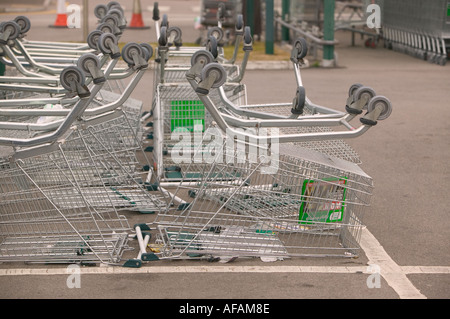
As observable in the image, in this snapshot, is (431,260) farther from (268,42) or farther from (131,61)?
(268,42)

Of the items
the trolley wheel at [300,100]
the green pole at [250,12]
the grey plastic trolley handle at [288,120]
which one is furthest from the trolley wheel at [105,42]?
the green pole at [250,12]

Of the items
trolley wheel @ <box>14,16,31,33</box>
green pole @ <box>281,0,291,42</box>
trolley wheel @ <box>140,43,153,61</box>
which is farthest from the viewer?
green pole @ <box>281,0,291,42</box>

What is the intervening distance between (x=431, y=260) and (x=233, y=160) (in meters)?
1.50

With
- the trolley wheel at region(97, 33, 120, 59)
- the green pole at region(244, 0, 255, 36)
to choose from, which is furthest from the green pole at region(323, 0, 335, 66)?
the trolley wheel at region(97, 33, 120, 59)

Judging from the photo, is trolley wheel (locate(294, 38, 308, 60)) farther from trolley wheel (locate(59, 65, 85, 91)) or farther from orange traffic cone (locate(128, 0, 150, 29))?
orange traffic cone (locate(128, 0, 150, 29))

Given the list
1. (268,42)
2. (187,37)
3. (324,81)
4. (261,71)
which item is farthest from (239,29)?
(187,37)

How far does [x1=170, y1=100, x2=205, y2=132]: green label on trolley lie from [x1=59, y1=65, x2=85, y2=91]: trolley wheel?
2.62 meters

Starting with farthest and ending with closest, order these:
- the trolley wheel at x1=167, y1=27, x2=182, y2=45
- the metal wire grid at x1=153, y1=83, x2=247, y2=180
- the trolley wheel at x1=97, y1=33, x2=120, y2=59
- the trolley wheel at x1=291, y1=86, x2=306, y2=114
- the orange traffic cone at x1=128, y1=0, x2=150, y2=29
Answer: the orange traffic cone at x1=128, y1=0, x2=150, y2=29 < the trolley wheel at x1=167, y1=27, x2=182, y2=45 < the metal wire grid at x1=153, y1=83, x2=247, y2=180 < the trolley wheel at x1=97, y1=33, x2=120, y2=59 < the trolley wheel at x1=291, y1=86, x2=306, y2=114

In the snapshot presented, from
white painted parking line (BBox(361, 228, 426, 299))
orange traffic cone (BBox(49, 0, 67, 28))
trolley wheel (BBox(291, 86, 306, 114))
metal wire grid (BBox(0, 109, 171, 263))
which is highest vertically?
trolley wheel (BBox(291, 86, 306, 114))

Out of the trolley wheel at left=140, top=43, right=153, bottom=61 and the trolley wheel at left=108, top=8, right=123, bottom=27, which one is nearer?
the trolley wheel at left=140, top=43, right=153, bottom=61

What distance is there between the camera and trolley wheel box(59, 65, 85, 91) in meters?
4.58

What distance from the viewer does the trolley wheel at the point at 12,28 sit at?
6812 mm

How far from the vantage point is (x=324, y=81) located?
12.8 metres

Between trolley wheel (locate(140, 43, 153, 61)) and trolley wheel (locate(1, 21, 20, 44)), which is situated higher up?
trolley wheel (locate(1, 21, 20, 44))
